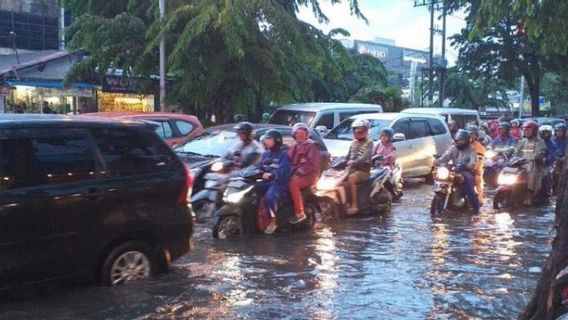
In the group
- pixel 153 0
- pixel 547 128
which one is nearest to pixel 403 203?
pixel 547 128

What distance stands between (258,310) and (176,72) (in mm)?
13403

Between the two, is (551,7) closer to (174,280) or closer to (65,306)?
(174,280)

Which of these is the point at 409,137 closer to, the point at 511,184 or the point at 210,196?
the point at 511,184

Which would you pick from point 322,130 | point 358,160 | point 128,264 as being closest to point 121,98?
point 322,130

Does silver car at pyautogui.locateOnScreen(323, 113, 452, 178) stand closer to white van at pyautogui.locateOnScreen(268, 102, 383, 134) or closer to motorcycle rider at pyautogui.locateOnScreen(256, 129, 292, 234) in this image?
white van at pyautogui.locateOnScreen(268, 102, 383, 134)

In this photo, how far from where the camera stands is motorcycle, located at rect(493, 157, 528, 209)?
1259cm

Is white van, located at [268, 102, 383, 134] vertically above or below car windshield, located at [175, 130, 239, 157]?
above

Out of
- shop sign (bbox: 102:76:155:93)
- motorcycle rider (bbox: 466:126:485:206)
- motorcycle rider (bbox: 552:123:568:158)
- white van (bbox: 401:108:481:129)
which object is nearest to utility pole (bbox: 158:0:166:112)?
shop sign (bbox: 102:76:155:93)

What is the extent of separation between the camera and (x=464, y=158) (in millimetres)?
11758

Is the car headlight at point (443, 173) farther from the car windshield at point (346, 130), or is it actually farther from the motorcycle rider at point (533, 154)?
the car windshield at point (346, 130)

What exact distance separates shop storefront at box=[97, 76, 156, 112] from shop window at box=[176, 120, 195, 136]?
7.92 metres

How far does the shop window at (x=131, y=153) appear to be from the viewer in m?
5.99

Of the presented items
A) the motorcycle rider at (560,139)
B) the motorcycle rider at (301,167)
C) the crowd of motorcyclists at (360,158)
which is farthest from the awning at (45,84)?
the motorcycle rider at (560,139)

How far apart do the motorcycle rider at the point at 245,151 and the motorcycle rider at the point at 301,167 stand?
1.89 feet
